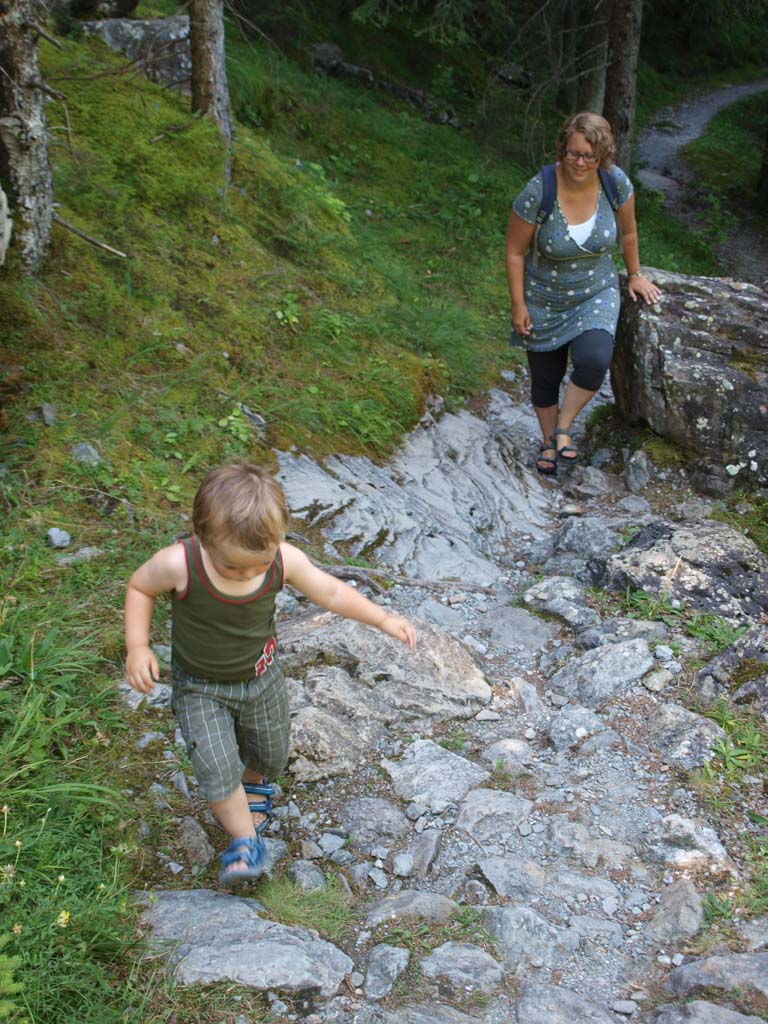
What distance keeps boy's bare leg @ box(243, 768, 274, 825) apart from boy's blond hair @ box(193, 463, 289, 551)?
103 cm

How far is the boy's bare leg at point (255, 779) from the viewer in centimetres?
301

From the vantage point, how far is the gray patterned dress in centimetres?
513

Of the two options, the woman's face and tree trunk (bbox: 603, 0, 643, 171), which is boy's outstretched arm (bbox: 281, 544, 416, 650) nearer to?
the woman's face

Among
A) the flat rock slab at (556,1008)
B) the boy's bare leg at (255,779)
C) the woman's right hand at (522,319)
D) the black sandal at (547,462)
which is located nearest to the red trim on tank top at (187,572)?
the boy's bare leg at (255,779)

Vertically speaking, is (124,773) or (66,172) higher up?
(66,172)

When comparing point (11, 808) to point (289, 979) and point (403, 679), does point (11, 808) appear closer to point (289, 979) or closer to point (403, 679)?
point (289, 979)

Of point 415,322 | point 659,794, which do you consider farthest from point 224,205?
point 659,794

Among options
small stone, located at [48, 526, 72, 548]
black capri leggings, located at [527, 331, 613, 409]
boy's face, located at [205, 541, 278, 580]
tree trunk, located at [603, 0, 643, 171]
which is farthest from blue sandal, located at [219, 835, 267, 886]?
tree trunk, located at [603, 0, 643, 171]

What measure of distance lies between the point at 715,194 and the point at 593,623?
16109 mm

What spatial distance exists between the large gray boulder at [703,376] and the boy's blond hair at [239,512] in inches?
156

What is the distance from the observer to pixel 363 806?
10.2 ft

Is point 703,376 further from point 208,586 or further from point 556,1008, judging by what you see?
point 556,1008

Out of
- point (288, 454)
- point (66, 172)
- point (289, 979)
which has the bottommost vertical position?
point (288, 454)

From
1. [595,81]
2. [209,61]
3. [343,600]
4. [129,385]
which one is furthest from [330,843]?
[595,81]
